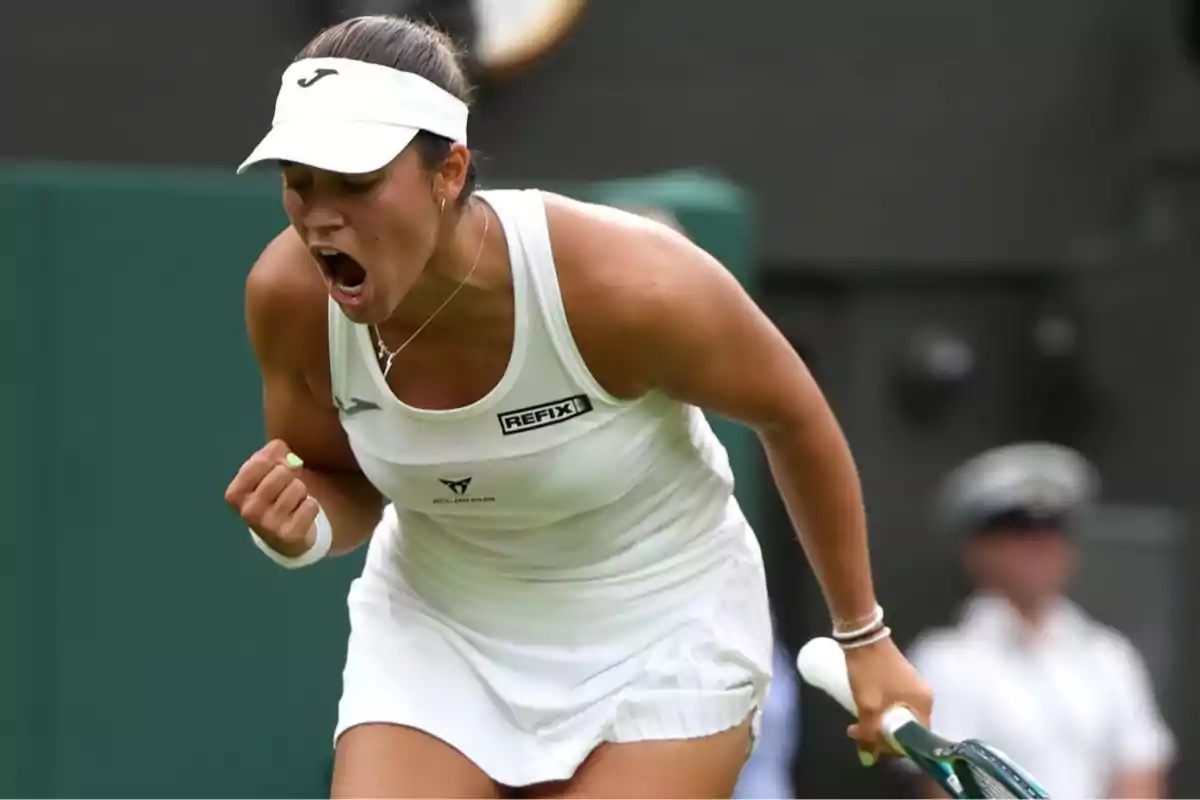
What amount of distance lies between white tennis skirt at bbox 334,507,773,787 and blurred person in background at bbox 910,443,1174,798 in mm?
2368

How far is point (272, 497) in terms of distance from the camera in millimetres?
2850

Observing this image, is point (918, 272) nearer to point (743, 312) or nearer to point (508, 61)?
point (508, 61)

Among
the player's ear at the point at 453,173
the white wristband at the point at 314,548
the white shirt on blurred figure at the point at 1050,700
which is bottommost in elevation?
the white shirt on blurred figure at the point at 1050,700

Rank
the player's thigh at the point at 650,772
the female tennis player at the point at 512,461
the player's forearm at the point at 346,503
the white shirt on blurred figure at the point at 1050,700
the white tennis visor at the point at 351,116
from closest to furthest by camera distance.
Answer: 1. the white tennis visor at the point at 351,116
2. the female tennis player at the point at 512,461
3. the player's thigh at the point at 650,772
4. the player's forearm at the point at 346,503
5. the white shirt on blurred figure at the point at 1050,700

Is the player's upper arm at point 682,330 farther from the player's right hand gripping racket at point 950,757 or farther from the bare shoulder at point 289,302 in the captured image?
the player's right hand gripping racket at point 950,757

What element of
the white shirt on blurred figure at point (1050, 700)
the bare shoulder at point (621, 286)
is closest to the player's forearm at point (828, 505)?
the bare shoulder at point (621, 286)

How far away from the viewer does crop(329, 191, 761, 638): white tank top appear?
2.95m

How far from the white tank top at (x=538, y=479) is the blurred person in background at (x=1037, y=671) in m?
2.35

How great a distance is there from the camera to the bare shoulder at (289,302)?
9.86 ft

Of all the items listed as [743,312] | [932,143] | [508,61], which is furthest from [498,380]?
[932,143]

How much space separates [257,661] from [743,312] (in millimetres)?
2412

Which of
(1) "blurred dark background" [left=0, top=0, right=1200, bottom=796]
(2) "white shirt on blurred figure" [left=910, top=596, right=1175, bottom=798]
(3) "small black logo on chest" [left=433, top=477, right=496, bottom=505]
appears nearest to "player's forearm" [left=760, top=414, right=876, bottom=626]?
(3) "small black logo on chest" [left=433, top=477, right=496, bottom=505]

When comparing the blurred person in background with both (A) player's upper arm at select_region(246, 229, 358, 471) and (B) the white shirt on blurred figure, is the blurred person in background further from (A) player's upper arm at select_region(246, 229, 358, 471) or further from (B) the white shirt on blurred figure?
(A) player's upper arm at select_region(246, 229, 358, 471)

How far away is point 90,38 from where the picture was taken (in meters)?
7.24
